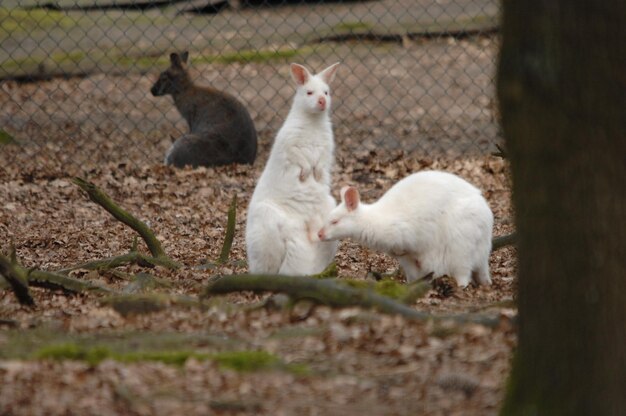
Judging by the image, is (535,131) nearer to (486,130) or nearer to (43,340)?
(43,340)

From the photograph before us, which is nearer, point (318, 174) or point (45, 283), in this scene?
point (45, 283)

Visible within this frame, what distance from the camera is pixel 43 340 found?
489 centimetres

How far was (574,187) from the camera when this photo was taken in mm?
3410

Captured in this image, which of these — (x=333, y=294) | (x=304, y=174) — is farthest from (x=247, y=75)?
(x=333, y=294)

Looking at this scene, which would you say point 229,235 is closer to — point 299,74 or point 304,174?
point 304,174

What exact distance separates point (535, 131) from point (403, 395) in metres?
1.23

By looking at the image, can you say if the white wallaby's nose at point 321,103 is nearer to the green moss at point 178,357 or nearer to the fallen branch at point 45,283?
the fallen branch at point 45,283

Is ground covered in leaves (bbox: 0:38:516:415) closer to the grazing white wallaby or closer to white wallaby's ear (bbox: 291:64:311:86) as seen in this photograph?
the grazing white wallaby

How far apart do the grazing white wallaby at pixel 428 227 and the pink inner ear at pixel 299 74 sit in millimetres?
847

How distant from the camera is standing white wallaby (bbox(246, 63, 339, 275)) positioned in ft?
21.4

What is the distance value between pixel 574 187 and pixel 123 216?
403cm

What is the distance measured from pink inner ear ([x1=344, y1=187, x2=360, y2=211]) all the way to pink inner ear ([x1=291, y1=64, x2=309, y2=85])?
33.8 inches

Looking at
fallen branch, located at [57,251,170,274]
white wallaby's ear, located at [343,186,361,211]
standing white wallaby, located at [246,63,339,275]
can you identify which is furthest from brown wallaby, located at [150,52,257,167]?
white wallaby's ear, located at [343,186,361,211]

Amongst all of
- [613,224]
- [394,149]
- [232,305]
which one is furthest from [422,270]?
[394,149]
